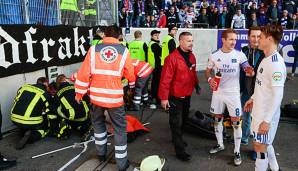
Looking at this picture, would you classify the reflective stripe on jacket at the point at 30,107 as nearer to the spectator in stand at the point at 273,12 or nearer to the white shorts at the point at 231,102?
the white shorts at the point at 231,102

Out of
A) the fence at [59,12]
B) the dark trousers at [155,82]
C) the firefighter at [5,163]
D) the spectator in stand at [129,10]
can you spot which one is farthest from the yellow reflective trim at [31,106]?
the spectator in stand at [129,10]

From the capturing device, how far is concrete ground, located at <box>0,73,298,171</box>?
4586 millimetres

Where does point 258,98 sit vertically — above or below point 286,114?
above

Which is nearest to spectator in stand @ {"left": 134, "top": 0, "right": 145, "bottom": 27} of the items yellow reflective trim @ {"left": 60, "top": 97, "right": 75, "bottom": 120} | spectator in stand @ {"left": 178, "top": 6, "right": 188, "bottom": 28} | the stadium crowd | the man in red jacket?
the stadium crowd

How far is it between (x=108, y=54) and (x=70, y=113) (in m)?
1.93

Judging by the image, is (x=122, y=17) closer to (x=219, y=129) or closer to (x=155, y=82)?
(x=155, y=82)

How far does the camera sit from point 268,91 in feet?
11.1

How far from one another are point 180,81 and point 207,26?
10.8 m

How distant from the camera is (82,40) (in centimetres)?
850

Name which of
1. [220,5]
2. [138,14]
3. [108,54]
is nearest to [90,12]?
[138,14]

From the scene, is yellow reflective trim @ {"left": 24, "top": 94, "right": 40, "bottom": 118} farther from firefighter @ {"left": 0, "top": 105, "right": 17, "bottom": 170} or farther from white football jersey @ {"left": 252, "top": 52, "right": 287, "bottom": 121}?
white football jersey @ {"left": 252, "top": 52, "right": 287, "bottom": 121}

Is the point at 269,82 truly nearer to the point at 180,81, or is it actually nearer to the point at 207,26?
the point at 180,81

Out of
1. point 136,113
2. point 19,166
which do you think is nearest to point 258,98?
point 19,166

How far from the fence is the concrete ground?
2.42 m
